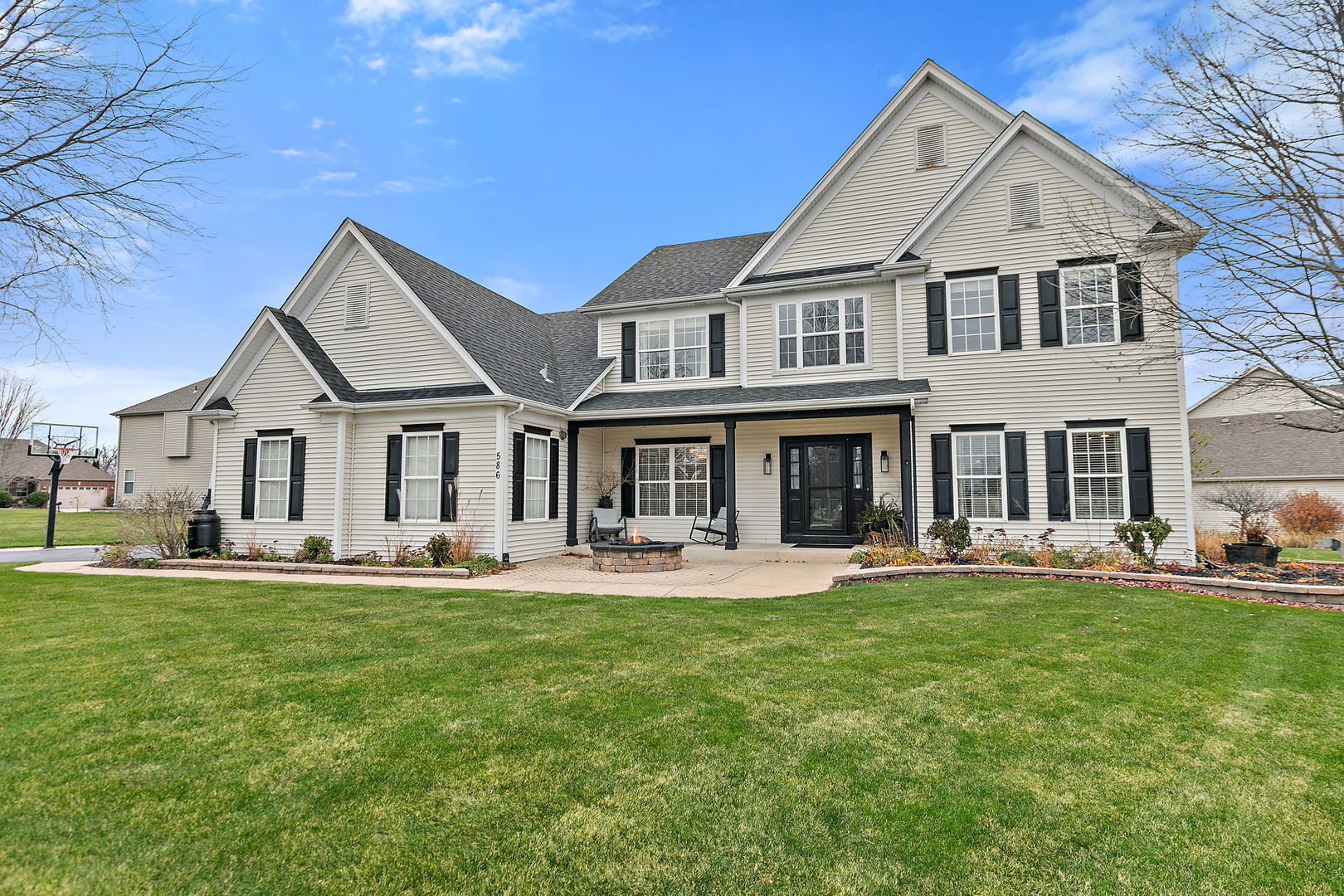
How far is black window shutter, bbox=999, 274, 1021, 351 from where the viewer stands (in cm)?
1323

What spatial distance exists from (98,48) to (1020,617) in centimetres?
1161

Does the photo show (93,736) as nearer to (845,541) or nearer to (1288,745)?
(1288,745)

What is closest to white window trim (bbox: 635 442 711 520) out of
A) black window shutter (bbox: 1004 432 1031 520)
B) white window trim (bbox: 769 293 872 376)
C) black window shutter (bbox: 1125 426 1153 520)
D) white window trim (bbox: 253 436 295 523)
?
white window trim (bbox: 769 293 872 376)

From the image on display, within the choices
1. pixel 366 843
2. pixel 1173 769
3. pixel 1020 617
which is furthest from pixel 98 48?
pixel 1020 617

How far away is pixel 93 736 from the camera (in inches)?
165

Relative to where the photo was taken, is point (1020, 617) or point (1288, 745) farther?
point (1020, 617)

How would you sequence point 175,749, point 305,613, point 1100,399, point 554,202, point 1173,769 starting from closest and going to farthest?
point 1173,769
point 175,749
point 305,613
point 1100,399
point 554,202

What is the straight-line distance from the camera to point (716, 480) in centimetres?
1658

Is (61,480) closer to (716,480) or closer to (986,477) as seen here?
(716,480)

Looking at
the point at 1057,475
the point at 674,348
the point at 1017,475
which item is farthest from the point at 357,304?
the point at 1057,475

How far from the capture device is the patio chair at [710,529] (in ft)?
52.9

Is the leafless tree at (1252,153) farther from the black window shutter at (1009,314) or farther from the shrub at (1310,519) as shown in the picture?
the shrub at (1310,519)

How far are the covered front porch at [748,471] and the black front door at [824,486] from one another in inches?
0.8

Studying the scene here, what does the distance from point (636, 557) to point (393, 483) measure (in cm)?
584
